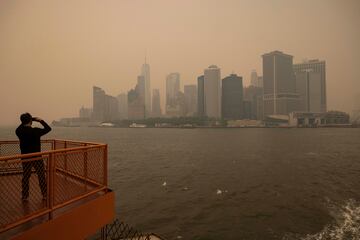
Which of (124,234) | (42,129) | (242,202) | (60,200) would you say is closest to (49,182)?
(60,200)

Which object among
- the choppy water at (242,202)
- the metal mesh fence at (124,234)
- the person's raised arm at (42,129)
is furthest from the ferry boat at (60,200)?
the choppy water at (242,202)

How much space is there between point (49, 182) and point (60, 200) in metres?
0.70

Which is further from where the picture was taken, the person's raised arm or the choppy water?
the choppy water

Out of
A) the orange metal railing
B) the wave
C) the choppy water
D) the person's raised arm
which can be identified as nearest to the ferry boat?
the orange metal railing

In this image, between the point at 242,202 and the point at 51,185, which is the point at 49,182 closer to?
the point at 51,185

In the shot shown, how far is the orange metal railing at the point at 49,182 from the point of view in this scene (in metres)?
5.22

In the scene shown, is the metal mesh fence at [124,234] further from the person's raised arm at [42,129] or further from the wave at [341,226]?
the wave at [341,226]

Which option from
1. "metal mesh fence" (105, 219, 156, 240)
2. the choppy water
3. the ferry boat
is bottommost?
the choppy water

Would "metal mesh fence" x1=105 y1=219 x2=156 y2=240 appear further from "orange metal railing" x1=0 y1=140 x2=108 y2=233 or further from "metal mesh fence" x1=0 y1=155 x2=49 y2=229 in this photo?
"metal mesh fence" x1=0 y1=155 x2=49 y2=229

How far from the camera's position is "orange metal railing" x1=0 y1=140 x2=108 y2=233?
205 inches

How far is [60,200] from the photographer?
5.91 metres

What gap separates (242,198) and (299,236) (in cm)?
856

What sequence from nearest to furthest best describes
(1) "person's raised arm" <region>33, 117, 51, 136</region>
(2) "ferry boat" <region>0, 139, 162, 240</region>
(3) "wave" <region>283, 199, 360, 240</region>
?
(2) "ferry boat" <region>0, 139, 162, 240</region> → (1) "person's raised arm" <region>33, 117, 51, 136</region> → (3) "wave" <region>283, 199, 360, 240</region>

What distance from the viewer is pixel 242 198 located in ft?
80.6
